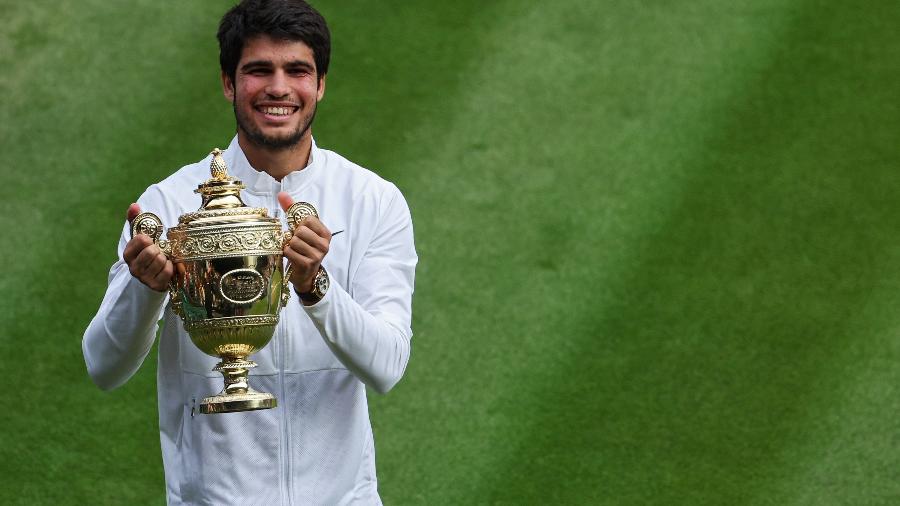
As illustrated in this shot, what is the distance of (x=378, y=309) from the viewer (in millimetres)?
3861

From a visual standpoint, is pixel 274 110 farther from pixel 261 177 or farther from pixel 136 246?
pixel 136 246

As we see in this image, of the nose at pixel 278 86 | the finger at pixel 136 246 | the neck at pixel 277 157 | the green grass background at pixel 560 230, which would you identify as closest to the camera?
the finger at pixel 136 246

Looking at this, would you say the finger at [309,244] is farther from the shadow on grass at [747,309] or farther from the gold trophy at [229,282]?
the shadow on grass at [747,309]

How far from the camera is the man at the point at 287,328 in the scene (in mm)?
3693

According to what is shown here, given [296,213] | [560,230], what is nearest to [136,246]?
[296,213]

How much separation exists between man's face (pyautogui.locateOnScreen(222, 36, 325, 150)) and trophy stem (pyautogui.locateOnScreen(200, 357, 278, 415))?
0.60 m

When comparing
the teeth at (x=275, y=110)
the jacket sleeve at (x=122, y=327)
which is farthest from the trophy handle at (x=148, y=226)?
the teeth at (x=275, y=110)

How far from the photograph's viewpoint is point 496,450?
21.3 ft

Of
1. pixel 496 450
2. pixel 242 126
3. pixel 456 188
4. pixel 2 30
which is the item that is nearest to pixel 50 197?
pixel 2 30

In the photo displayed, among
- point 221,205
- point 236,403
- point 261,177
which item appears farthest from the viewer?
point 261,177

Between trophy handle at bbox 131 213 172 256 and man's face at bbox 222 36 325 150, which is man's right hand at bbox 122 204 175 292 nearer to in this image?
trophy handle at bbox 131 213 172 256

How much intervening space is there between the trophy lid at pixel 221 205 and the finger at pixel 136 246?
19 cm

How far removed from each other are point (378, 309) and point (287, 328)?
0.78ft

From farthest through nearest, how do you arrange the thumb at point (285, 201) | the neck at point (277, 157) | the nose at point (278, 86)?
the neck at point (277, 157) < the nose at point (278, 86) < the thumb at point (285, 201)
